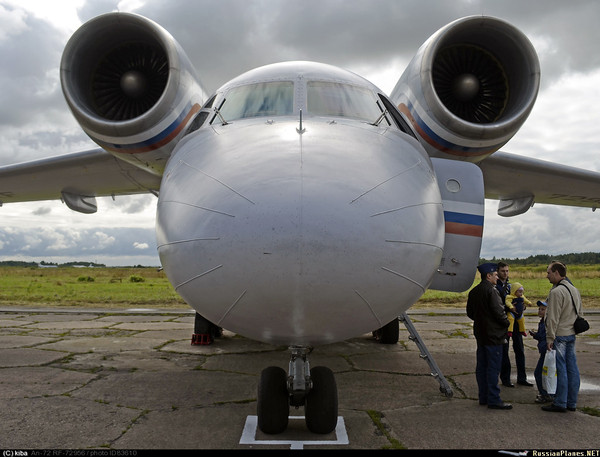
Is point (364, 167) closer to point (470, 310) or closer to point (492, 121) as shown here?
point (470, 310)

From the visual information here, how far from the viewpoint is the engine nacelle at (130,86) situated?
223 inches

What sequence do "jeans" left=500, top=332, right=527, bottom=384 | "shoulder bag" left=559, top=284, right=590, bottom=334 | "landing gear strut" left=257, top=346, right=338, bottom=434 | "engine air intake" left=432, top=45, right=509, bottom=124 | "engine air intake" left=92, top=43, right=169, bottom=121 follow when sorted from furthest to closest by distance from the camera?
"engine air intake" left=92, top=43, right=169, bottom=121 → "engine air intake" left=432, top=45, right=509, bottom=124 → "jeans" left=500, top=332, right=527, bottom=384 → "shoulder bag" left=559, top=284, right=590, bottom=334 → "landing gear strut" left=257, top=346, right=338, bottom=434

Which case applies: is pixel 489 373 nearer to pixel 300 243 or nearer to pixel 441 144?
pixel 441 144

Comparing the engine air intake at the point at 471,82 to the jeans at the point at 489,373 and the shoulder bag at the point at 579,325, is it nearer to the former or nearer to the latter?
the shoulder bag at the point at 579,325

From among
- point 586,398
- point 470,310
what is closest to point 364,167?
point 470,310

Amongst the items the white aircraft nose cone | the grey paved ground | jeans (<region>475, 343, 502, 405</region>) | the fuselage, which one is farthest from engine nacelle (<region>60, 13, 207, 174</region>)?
jeans (<region>475, 343, 502, 405</region>)

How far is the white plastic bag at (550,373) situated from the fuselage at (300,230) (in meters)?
2.22

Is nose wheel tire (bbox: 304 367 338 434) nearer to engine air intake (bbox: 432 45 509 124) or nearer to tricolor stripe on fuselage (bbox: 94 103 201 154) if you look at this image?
tricolor stripe on fuselage (bbox: 94 103 201 154)

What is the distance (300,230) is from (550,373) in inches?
131

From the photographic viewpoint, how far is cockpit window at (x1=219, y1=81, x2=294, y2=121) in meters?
3.85

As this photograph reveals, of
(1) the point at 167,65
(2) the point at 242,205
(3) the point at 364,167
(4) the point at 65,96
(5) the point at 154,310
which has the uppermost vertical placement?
(1) the point at 167,65

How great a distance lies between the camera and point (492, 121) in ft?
20.2

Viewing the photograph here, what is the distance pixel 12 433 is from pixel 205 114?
2926 mm

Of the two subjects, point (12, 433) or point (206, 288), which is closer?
point (206, 288)
